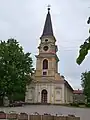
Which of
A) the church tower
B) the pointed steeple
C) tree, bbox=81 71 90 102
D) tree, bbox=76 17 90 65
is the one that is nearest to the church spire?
the pointed steeple

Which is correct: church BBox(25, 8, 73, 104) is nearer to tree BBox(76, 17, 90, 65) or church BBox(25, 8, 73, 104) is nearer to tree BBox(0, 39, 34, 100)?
tree BBox(0, 39, 34, 100)

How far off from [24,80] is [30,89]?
10567mm

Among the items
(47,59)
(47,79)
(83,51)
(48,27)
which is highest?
(48,27)

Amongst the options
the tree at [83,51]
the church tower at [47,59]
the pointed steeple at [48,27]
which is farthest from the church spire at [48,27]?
the tree at [83,51]

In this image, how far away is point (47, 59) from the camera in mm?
62156

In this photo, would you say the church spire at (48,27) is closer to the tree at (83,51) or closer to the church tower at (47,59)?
the church tower at (47,59)

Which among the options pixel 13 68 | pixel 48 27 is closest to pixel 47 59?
pixel 48 27

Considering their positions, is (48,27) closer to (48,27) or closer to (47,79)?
(48,27)

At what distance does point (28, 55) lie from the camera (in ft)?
176

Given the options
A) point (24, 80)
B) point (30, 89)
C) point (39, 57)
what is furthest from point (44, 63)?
point (24, 80)

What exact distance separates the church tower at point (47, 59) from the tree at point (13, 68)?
905 cm

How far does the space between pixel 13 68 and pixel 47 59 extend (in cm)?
1477

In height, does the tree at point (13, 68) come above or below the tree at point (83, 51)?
above

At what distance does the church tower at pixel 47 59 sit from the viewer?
202ft
